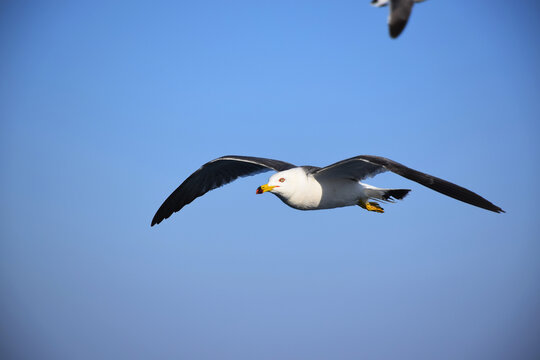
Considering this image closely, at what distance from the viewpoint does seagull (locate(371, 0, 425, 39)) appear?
6.08 meters

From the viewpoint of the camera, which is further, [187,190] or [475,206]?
[187,190]

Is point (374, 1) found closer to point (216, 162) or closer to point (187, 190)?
point (216, 162)

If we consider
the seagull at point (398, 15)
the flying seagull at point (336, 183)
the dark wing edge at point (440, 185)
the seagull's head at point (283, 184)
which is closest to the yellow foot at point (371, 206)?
the flying seagull at point (336, 183)

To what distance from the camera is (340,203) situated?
9.82 metres

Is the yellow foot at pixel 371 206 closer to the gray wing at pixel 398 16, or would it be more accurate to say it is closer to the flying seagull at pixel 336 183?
the flying seagull at pixel 336 183

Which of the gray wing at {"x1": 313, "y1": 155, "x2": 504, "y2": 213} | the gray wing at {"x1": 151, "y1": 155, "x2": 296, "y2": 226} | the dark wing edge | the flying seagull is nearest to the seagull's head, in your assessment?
the flying seagull

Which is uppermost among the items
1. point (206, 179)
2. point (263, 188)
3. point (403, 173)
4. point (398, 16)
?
point (398, 16)

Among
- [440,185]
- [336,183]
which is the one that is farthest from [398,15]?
[336,183]

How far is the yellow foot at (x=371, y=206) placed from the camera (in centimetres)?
1005

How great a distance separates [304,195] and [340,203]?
35.2 inches

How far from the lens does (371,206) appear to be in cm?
1011

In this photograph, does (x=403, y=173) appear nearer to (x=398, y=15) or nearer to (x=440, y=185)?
(x=440, y=185)

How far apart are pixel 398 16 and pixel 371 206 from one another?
4.71 meters

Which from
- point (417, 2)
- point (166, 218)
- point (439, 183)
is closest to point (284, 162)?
point (166, 218)
